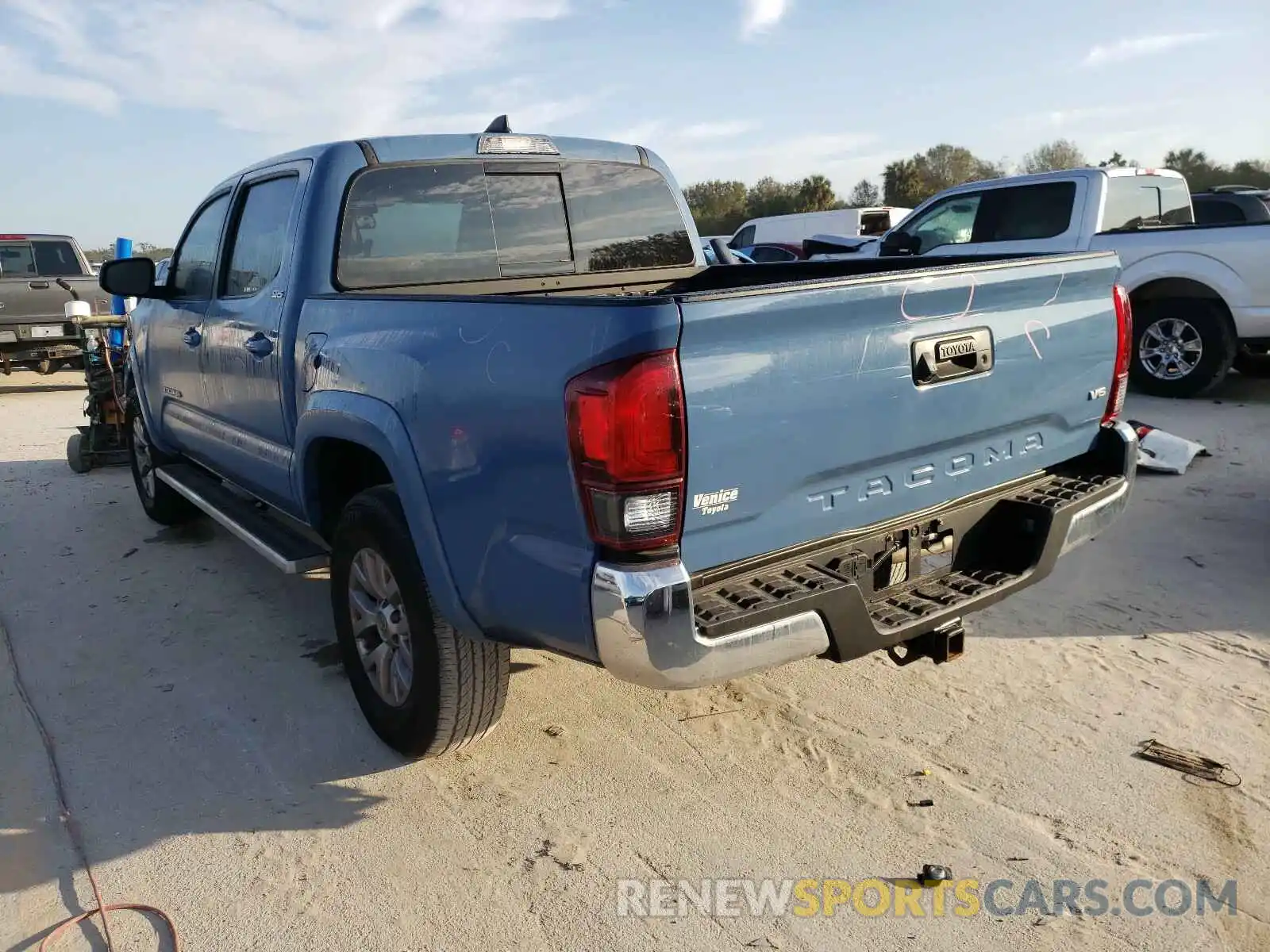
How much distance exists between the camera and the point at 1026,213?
9047 millimetres

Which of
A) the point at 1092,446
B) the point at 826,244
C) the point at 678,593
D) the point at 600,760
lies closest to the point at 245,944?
the point at 600,760

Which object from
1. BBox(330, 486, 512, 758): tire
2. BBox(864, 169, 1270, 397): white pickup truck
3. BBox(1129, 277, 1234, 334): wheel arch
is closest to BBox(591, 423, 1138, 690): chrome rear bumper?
BBox(330, 486, 512, 758): tire

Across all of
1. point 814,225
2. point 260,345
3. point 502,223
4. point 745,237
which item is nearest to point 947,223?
point 502,223

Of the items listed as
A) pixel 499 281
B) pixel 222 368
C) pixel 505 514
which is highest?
pixel 499 281

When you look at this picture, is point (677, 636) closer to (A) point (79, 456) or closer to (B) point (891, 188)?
(A) point (79, 456)

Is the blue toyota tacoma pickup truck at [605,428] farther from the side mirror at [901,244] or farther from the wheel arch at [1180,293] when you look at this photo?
the side mirror at [901,244]

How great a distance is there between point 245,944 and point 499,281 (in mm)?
2557

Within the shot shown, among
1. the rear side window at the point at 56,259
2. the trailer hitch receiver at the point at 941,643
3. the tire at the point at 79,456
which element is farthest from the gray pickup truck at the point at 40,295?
the trailer hitch receiver at the point at 941,643

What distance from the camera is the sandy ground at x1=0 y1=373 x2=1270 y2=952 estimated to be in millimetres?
2570

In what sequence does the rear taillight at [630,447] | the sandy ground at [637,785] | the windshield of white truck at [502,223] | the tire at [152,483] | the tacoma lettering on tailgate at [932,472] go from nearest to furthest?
the rear taillight at [630,447], the sandy ground at [637,785], the tacoma lettering on tailgate at [932,472], the windshield of white truck at [502,223], the tire at [152,483]

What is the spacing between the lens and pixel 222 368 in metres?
4.41

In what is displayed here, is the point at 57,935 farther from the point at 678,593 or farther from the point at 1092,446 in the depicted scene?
the point at 1092,446

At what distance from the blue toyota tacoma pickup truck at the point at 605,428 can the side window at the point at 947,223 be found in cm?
576

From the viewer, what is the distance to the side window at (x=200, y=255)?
473 centimetres
